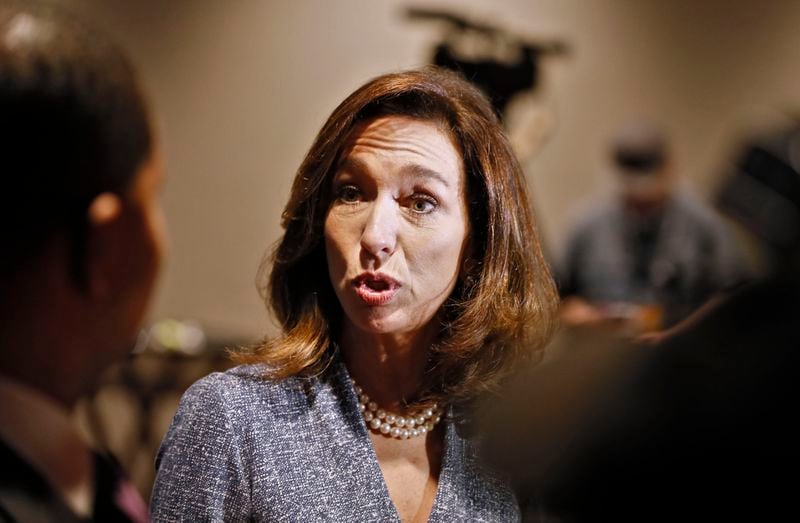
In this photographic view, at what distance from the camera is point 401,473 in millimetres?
1017

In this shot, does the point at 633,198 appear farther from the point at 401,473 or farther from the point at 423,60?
the point at 401,473

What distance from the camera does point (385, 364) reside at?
106 cm

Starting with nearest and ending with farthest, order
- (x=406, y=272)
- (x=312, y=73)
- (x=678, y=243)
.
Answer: (x=406, y=272) < (x=678, y=243) < (x=312, y=73)

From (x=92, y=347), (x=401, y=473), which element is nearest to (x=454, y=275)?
(x=401, y=473)

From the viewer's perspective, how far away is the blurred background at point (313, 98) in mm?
3115

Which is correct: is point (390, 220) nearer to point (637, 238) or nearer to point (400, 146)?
point (400, 146)

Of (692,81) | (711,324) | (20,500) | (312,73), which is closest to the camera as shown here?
(20,500)

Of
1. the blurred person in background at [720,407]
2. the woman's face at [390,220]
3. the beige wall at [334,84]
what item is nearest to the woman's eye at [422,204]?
the woman's face at [390,220]

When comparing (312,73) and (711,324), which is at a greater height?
(711,324)

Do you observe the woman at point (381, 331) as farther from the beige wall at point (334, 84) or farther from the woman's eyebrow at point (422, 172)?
the beige wall at point (334, 84)

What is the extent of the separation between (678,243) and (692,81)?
1200 mm

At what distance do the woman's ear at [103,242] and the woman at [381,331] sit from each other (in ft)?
1.34

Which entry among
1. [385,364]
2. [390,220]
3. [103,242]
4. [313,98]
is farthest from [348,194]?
[313,98]

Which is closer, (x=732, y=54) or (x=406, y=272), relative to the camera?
(x=406, y=272)
